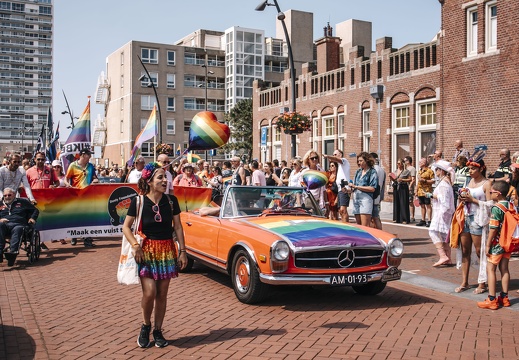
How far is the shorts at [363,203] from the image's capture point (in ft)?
32.8

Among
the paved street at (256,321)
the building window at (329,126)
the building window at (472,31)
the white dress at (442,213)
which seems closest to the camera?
the paved street at (256,321)

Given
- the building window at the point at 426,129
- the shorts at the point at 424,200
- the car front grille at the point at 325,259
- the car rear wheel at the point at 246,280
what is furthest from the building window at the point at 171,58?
the car front grille at the point at 325,259

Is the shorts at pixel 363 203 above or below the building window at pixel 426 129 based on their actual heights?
below

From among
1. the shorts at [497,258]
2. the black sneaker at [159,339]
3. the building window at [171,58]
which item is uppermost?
the building window at [171,58]

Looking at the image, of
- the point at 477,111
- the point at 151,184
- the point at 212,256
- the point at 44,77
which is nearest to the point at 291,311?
the point at 212,256

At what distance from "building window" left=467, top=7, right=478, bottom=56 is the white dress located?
13.3 meters

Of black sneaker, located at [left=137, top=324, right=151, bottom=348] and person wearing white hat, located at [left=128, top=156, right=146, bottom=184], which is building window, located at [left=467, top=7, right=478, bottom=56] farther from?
black sneaker, located at [left=137, top=324, right=151, bottom=348]

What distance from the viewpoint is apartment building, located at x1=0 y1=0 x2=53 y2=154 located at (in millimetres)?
148750

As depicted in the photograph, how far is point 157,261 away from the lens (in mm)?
5441

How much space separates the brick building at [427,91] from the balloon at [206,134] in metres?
14.0

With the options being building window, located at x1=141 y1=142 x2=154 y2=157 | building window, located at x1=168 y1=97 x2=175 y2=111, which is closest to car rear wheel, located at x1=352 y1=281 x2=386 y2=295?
building window, located at x1=141 y1=142 x2=154 y2=157

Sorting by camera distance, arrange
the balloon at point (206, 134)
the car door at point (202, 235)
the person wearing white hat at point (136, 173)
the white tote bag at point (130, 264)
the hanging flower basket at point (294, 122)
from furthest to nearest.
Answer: the hanging flower basket at point (294, 122), the person wearing white hat at point (136, 173), the balloon at point (206, 134), the car door at point (202, 235), the white tote bag at point (130, 264)

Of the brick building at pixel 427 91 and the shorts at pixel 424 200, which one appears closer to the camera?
the shorts at pixel 424 200

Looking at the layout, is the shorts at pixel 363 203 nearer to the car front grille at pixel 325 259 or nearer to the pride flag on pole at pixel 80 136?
the car front grille at pixel 325 259
